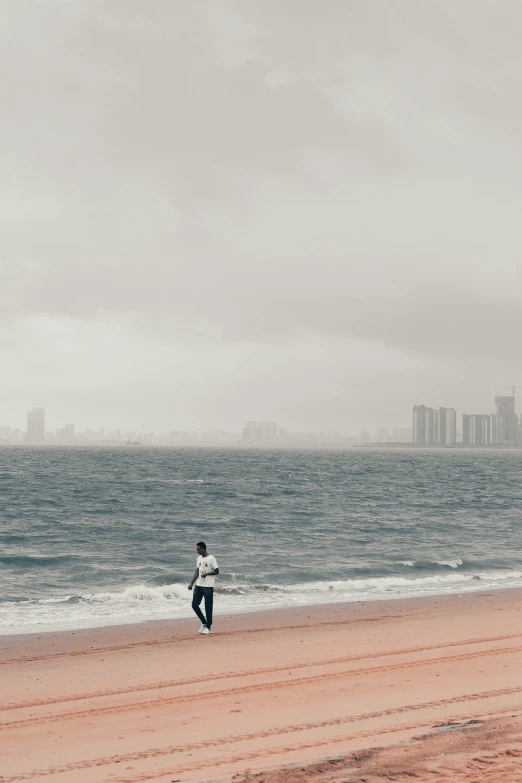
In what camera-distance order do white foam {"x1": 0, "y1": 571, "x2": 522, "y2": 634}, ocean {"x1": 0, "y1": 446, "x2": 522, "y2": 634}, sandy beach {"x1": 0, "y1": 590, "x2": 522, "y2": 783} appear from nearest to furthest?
sandy beach {"x1": 0, "y1": 590, "x2": 522, "y2": 783} < white foam {"x1": 0, "y1": 571, "x2": 522, "y2": 634} < ocean {"x1": 0, "y1": 446, "x2": 522, "y2": 634}

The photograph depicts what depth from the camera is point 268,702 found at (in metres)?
10.7

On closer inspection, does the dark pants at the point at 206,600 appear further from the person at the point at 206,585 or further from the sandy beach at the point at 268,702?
the sandy beach at the point at 268,702

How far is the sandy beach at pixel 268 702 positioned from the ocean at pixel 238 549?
4049 millimetres

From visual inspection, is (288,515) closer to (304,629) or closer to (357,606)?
(357,606)

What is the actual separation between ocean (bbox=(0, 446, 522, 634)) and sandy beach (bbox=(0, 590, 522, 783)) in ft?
13.3

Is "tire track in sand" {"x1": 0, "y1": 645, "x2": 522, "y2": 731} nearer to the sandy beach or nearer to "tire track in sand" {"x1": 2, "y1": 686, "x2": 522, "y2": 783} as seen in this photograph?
the sandy beach

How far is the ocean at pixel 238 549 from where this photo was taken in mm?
21688

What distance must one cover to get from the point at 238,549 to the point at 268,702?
21787mm

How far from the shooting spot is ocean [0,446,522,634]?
2169 cm

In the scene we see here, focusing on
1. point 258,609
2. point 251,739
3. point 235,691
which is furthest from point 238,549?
point 251,739

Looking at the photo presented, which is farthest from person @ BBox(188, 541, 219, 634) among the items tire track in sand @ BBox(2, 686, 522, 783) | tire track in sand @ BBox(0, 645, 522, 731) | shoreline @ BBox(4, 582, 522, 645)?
tire track in sand @ BBox(2, 686, 522, 783)

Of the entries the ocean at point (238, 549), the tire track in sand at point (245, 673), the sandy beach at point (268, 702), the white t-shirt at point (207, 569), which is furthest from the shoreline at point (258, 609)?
the tire track in sand at point (245, 673)

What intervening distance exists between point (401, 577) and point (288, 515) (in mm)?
20179

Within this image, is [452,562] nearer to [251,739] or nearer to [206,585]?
[206,585]
